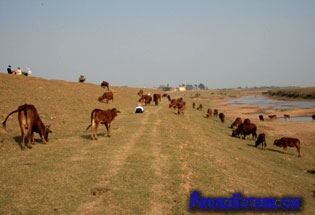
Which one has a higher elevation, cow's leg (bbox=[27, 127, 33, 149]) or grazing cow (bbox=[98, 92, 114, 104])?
grazing cow (bbox=[98, 92, 114, 104])

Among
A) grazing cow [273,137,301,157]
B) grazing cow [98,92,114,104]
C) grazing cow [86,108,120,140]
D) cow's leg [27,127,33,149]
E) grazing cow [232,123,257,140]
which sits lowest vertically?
grazing cow [273,137,301,157]

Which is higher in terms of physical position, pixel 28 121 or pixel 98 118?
pixel 28 121

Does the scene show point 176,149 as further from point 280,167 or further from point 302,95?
point 302,95

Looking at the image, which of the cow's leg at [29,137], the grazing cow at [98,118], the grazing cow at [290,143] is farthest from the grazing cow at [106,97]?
the grazing cow at [290,143]

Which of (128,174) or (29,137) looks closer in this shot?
(128,174)

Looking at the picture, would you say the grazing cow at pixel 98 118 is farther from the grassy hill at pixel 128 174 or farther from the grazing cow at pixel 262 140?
the grazing cow at pixel 262 140

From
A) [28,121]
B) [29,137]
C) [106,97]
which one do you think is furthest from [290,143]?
[106,97]

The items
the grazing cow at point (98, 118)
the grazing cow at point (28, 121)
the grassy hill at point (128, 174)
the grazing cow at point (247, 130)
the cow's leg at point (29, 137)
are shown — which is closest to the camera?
the grassy hill at point (128, 174)

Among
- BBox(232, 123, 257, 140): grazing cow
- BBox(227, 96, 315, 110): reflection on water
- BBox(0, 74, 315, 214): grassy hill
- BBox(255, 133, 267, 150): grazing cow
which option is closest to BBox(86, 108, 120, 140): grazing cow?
BBox(0, 74, 315, 214): grassy hill

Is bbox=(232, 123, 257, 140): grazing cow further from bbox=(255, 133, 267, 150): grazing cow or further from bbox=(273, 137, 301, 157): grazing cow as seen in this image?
bbox=(273, 137, 301, 157): grazing cow

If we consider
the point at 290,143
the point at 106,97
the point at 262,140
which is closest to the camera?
the point at 290,143

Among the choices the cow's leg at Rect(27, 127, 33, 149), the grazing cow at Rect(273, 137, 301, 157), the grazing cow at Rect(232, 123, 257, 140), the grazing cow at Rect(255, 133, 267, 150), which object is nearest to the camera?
the cow's leg at Rect(27, 127, 33, 149)

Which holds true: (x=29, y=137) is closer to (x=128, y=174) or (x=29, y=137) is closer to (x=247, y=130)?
(x=128, y=174)

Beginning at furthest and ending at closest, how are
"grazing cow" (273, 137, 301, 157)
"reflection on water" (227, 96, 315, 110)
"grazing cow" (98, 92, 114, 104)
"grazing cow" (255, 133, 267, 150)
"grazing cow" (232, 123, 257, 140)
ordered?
"reflection on water" (227, 96, 315, 110) < "grazing cow" (98, 92, 114, 104) < "grazing cow" (232, 123, 257, 140) < "grazing cow" (255, 133, 267, 150) < "grazing cow" (273, 137, 301, 157)
